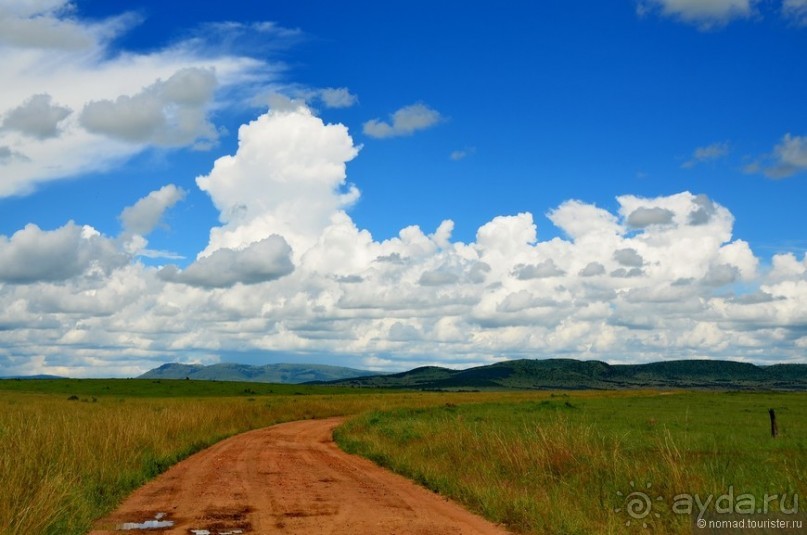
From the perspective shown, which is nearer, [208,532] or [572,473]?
[208,532]

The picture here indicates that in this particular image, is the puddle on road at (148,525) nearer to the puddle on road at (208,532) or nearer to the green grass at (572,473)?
the puddle on road at (208,532)

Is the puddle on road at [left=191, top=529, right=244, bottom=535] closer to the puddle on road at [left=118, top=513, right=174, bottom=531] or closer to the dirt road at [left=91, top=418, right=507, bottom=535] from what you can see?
the dirt road at [left=91, top=418, right=507, bottom=535]

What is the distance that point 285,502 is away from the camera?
15.3m

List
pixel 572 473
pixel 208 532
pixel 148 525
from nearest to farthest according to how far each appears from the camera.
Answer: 1. pixel 208 532
2. pixel 148 525
3. pixel 572 473

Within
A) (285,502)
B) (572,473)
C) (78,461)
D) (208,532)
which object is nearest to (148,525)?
(208,532)

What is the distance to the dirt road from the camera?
42.0ft

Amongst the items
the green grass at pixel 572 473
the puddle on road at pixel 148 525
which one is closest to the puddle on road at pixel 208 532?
the puddle on road at pixel 148 525

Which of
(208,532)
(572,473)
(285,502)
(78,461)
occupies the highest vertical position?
(78,461)

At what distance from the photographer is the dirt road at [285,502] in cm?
1280

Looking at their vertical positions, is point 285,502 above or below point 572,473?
below

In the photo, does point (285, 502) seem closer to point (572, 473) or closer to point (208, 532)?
point (208, 532)

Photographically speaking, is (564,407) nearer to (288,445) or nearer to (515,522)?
(288,445)

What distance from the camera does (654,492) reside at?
14.7 m

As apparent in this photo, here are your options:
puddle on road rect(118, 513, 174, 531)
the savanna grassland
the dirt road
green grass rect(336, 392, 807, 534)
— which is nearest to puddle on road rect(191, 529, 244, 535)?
the dirt road
